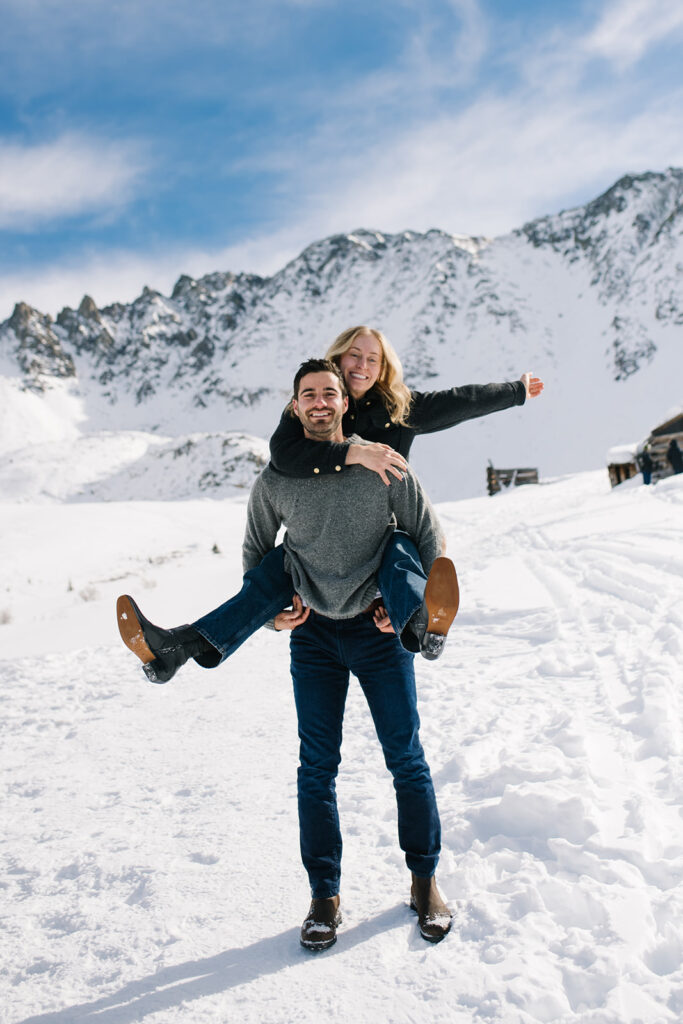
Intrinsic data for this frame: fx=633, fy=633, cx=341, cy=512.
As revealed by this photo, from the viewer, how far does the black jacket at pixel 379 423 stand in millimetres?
2367

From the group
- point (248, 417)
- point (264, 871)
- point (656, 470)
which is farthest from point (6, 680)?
point (248, 417)

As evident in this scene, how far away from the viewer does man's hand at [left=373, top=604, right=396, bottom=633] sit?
2.28 m

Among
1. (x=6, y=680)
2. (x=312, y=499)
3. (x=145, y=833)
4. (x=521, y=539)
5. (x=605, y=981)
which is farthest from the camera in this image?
(x=521, y=539)

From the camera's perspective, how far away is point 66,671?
6211 mm

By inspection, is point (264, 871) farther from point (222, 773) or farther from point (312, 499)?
point (312, 499)

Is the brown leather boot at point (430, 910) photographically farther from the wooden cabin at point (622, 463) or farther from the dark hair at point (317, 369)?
the wooden cabin at point (622, 463)

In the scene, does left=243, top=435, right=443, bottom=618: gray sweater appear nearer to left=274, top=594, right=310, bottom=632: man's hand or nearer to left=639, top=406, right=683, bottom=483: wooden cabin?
left=274, top=594, right=310, bottom=632: man's hand

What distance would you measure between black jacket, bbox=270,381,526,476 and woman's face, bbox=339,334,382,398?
111mm

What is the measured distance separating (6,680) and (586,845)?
17.9 ft

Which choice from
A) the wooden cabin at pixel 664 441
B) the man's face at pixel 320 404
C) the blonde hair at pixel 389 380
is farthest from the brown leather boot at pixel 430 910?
the wooden cabin at pixel 664 441

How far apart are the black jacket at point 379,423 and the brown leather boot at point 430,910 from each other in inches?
60.0

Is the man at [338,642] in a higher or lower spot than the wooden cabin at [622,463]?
higher

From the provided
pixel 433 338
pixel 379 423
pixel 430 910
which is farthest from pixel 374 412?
pixel 433 338

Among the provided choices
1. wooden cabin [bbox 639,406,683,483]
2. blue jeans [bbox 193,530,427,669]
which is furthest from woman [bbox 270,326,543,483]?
wooden cabin [bbox 639,406,683,483]
